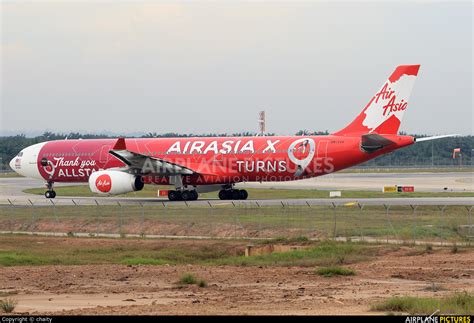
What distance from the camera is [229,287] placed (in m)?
22.4

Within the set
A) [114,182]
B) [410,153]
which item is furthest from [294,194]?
[410,153]

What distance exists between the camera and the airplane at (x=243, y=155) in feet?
163

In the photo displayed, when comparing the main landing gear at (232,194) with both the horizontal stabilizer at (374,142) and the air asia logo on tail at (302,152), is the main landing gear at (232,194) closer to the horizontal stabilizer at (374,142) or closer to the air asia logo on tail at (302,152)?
the air asia logo on tail at (302,152)

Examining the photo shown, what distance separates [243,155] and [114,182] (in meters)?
7.17

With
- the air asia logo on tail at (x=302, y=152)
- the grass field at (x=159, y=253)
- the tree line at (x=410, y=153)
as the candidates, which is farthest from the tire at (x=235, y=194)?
the tree line at (x=410, y=153)

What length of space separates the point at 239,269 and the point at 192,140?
28346 millimetres

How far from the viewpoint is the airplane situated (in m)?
49.8

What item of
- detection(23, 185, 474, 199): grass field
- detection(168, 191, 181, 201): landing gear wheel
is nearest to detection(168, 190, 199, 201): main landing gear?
detection(168, 191, 181, 201): landing gear wheel

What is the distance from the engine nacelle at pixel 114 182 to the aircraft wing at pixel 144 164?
0.65 metres

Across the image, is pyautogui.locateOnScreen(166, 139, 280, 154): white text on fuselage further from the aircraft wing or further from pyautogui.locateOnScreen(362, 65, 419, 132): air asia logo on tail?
pyautogui.locateOnScreen(362, 65, 419, 132): air asia logo on tail

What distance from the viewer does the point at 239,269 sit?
2634cm

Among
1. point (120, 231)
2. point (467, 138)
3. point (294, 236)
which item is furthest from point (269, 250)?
point (467, 138)

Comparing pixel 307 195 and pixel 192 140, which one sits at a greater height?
pixel 192 140

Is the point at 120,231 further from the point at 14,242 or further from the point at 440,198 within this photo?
the point at 440,198
